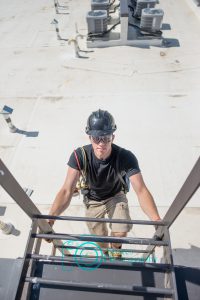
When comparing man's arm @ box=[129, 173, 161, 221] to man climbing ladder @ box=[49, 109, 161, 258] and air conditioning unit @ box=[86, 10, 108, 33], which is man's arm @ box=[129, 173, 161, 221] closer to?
man climbing ladder @ box=[49, 109, 161, 258]

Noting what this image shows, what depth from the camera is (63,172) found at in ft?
18.4

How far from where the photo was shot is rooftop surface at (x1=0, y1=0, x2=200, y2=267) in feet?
16.4

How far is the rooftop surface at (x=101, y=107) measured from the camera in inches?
197

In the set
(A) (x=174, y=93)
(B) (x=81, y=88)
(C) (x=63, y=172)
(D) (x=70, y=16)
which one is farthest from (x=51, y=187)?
(D) (x=70, y=16)

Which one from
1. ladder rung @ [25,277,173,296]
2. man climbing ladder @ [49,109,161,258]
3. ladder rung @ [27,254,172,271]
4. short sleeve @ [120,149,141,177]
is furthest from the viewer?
short sleeve @ [120,149,141,177]

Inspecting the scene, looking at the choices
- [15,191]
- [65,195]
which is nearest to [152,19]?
[65,195]

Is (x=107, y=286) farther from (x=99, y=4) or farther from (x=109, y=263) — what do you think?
(x=99, y=4)

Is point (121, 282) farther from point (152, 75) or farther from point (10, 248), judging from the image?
point (152, 75)

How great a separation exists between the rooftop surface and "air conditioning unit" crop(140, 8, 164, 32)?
101cm

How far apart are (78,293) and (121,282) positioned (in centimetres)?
39

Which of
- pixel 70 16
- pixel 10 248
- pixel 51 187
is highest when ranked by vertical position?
pixel 70 16

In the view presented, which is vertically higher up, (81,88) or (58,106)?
(81,88)

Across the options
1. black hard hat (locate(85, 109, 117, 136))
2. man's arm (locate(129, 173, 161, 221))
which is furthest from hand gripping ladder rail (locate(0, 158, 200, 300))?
black hard hat (locate(85, 109, 117, 136))

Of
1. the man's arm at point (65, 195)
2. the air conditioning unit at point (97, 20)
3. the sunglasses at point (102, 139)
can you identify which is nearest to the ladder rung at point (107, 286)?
the man's arm at point (65, 195)
